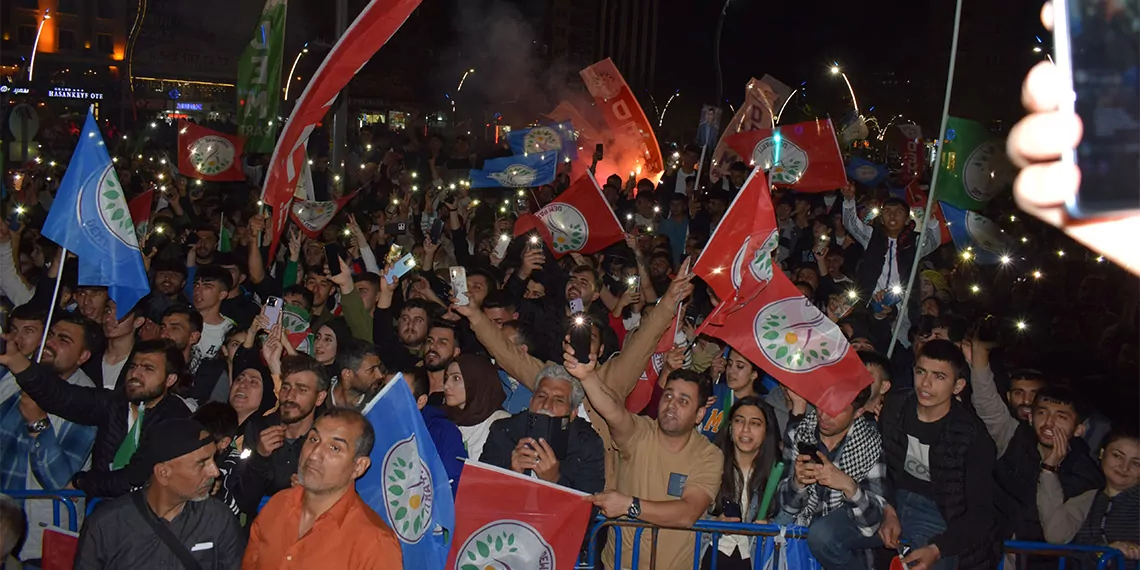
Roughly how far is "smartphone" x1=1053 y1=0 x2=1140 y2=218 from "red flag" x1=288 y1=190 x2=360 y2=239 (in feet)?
29.1

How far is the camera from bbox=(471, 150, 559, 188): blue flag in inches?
488

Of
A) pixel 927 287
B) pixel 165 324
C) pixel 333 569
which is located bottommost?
pixel 333 569

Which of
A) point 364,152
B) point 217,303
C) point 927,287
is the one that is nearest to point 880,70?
point 364,152

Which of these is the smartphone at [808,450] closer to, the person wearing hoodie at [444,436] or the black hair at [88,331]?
the person wearing hoodie at [444,436]

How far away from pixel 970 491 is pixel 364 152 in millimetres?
17256

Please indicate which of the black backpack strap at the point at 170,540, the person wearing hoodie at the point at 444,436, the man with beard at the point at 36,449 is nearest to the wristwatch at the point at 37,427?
the man with beard at the point at 36,449

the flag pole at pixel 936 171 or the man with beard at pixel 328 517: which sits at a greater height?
the flag pole at pixel 936 171

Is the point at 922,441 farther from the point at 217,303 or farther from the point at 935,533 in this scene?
the point at 217,303

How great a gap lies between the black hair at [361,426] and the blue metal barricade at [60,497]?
5.10 feet

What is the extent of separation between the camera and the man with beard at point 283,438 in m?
4.79

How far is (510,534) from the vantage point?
453cm

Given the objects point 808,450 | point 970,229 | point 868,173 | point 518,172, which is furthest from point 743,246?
point 868,173

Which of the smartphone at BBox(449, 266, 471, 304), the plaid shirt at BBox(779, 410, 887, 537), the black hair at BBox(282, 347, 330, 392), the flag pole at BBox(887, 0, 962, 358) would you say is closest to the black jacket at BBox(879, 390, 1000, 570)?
the plaid shirt at BBox(779, 410, 887, 537)

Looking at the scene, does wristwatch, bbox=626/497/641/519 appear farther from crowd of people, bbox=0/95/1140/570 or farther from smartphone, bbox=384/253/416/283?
smartphone, bbox=384/253/416/283
